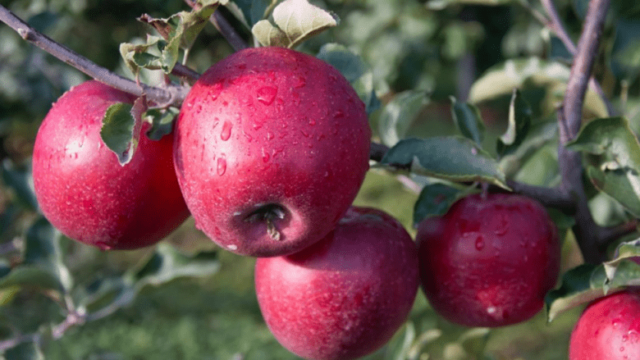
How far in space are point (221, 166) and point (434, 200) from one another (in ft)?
1.25

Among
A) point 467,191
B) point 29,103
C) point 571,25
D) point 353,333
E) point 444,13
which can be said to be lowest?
point 444,13

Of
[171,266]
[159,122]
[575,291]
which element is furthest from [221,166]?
[171,266]

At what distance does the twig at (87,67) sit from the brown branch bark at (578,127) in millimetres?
546

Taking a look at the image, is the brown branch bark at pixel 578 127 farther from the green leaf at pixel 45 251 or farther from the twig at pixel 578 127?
the green leaf at pixel 45 251

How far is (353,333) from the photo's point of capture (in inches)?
32.5

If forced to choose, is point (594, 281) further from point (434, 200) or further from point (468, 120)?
point (468, 120)

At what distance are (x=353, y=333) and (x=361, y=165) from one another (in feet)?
0.90

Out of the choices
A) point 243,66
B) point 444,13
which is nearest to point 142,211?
point 243,66

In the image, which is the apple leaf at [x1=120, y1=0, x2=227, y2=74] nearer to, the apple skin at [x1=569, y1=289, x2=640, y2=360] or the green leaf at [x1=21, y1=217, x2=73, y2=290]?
the apple skin at [x1=569, y1=289, x2=640, y2=360]

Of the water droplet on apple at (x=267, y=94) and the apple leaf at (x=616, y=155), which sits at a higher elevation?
the water droplet on apple at (x=267, y=94)

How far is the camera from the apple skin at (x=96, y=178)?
716 millimetres

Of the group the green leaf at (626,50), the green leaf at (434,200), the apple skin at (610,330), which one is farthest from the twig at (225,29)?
the green leaf at (626,50)

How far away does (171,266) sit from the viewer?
1.21 metres

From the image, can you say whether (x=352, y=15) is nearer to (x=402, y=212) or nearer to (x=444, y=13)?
(x=444, y=13)
